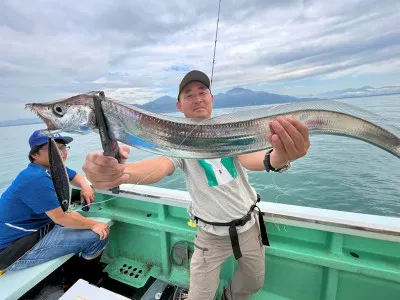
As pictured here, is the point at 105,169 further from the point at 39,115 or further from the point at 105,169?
the point at 39,115

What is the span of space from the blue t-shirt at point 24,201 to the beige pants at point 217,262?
199cm

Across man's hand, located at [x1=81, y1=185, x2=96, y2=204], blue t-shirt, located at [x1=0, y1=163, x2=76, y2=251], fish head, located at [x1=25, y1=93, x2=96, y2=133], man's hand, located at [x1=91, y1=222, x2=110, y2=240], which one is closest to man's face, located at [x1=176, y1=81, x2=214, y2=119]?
fish head, located at [x1=25, y1=93, x2=96, y2=133]

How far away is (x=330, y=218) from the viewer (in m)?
2.35

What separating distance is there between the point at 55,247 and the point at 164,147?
252 cm

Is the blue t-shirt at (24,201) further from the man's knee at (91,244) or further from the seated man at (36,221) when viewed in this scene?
the man's knee at (91,244)

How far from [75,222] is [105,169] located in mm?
2037

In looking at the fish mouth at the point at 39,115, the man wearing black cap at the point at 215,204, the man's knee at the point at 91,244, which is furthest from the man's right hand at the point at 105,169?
the man's knee at the point at 91,244

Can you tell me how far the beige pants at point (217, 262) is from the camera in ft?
7.04

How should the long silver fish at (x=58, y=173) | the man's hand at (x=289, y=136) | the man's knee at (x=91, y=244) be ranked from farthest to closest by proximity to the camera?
the man's knee at (x=91, y=244), the man's hand at (x=289, y=136), the long silver fish at (x=58, y=173)

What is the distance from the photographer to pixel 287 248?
8.31 ft

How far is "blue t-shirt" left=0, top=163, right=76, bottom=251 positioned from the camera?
2.71 m

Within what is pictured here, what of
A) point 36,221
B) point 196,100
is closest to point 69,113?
point 196,100

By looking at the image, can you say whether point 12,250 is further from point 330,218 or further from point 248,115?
point 330,218

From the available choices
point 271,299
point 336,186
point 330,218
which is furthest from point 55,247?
point 336,186
